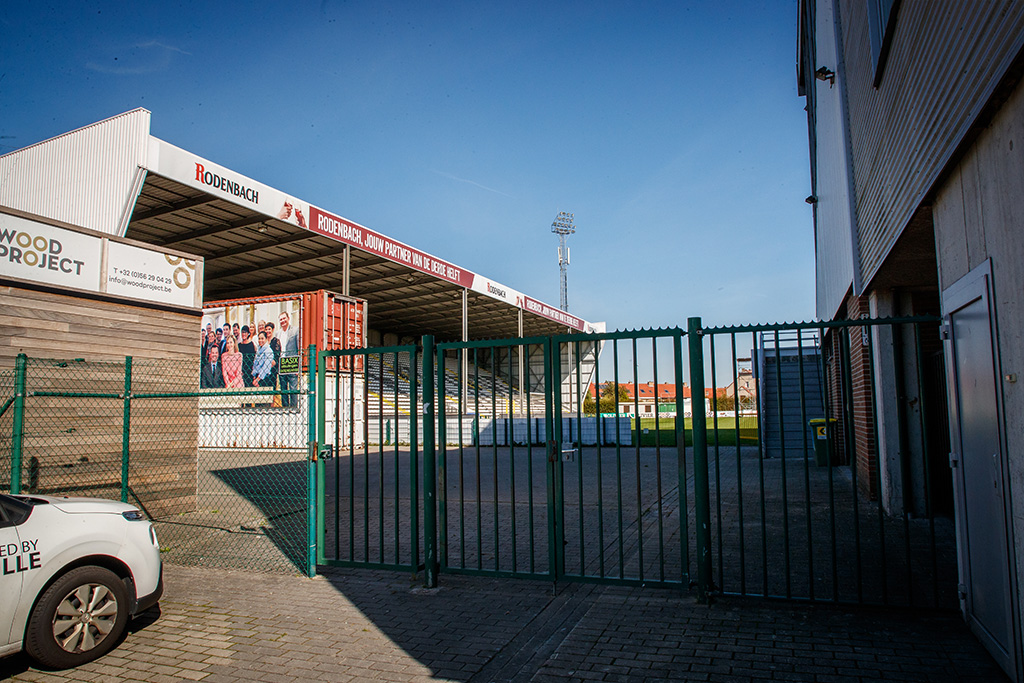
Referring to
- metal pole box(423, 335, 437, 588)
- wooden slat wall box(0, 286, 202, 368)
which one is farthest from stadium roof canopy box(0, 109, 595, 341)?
metal pole box(423, 335, 437, 588)

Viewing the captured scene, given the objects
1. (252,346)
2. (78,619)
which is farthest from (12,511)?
(252,346)

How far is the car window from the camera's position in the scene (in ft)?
14.2

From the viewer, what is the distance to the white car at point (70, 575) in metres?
4.21

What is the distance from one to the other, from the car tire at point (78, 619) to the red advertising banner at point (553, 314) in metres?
30.4

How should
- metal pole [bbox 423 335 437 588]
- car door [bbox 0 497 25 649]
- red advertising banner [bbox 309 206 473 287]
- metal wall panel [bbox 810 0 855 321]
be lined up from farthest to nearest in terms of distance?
red advertising banner [bbox 309 206 473 287] < metal wall panel [bbox 810 0 855 321] < metal pole [bbox 423 335 437 588] < car door [bbox 0 497 25 649]

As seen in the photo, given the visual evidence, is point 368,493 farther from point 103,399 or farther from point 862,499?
point 862,499

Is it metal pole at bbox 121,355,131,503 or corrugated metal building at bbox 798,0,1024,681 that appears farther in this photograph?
metal pole at bbox 121,355,131,503

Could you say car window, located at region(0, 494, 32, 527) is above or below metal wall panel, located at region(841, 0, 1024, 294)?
below

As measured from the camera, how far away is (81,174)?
14477 millimetres

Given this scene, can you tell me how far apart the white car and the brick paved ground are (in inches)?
8.8

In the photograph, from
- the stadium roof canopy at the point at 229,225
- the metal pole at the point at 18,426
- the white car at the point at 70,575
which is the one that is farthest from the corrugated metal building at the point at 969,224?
the stadium roof canopy at the point at 229,225

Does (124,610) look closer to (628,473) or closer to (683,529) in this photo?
(683,529)

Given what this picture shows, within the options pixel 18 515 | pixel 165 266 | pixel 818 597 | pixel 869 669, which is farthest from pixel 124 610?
pixel 165 266

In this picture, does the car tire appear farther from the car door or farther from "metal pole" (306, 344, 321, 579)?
"metal pole" (306, 344, 321, 579)
